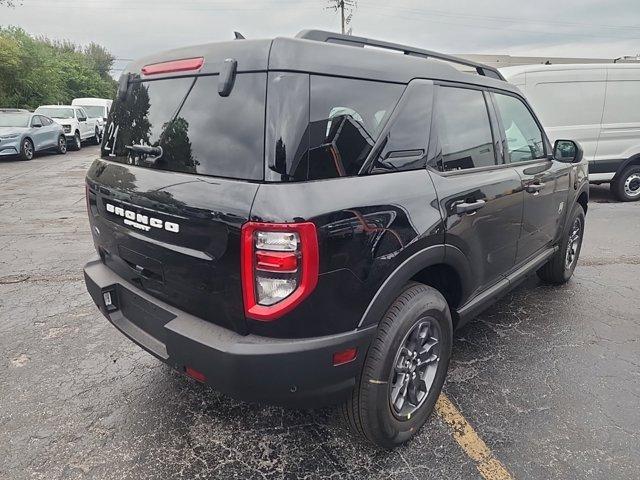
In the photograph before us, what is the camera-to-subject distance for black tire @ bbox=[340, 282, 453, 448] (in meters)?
2.06

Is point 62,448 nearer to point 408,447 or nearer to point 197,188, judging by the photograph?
point 197,188

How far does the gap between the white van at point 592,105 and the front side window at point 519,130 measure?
4.64 m

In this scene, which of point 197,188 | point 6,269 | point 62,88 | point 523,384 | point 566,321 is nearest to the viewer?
point 197,188

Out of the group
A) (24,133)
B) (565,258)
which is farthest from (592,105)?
(24,133)

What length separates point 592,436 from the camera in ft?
7.89

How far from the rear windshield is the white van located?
22.6 feet

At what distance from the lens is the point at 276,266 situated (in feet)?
5.69

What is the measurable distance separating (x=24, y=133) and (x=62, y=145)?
295 centimetres

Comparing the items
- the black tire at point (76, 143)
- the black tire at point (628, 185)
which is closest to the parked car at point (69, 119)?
the black tire at point (76, 143)

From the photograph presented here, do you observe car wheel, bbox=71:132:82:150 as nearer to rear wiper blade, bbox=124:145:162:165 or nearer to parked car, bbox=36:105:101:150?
parked car, bbox=36:105:101:150

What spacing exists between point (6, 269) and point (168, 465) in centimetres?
397

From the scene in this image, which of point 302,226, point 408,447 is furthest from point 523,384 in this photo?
point 302,226

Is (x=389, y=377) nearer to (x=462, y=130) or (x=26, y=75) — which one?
(x=462, y=130)

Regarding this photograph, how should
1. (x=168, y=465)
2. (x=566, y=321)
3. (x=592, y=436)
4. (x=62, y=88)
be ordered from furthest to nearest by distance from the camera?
(x=62, y=88), (x=566, y=321), (x=592, y=436), (x=168, y=465)
